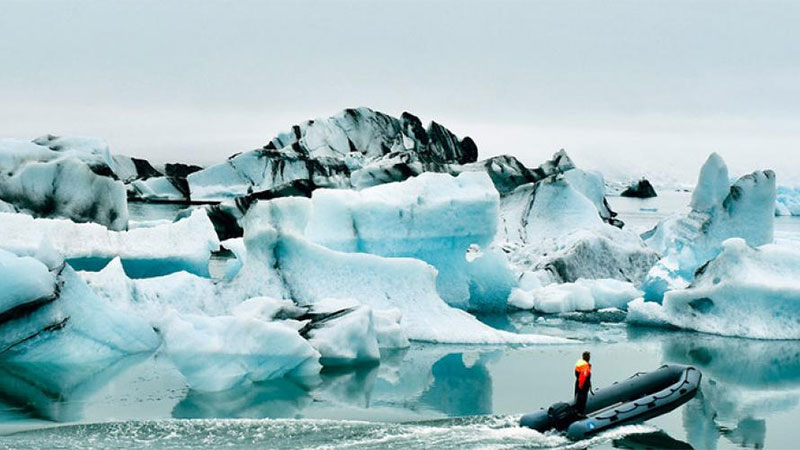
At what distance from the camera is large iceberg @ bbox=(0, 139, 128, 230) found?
61.1ft

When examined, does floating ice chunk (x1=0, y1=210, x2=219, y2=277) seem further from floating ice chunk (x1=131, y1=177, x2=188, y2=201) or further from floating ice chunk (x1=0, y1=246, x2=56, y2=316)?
floating ice chunk (x1=131, y1=177, x2=188, y2=201)

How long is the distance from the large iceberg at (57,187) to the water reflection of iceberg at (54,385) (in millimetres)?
7414

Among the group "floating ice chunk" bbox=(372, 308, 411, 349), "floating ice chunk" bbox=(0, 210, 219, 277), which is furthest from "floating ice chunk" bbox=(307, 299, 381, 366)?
"floating ice chunk" bbox=(0, 210, 219, 277)

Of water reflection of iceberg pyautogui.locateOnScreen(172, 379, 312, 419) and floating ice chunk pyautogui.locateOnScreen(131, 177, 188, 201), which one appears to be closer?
water reflection of iceberg pyautogui.locateOnScreen(172, 379, 312, 419)

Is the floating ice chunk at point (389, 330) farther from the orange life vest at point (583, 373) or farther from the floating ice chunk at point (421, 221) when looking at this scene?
the orange life vest at point (583, 373)

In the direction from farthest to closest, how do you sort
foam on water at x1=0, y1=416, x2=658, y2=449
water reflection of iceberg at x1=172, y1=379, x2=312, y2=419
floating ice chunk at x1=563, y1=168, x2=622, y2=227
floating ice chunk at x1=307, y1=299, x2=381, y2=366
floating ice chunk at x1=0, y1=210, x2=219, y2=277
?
1. floating ice chunk at x1=563, y1=168, x2=622, y2=227
2. floating ice chunk at x1=0, y1=210, x2=219, y2=277
3. floating ice chunk at x1=307, y1=299, x2=381, y2=366
4. water reflection of iceberg at x1=172, y1=379, x2=312, y2=419
5. foam on water at x1=0, y1=416, x2=658, y2=449

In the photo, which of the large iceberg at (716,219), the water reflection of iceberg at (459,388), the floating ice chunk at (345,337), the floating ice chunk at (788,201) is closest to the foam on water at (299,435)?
the water reflection of iceberg at (459,388)

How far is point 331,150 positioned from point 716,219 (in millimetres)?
21475

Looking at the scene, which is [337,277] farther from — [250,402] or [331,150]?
[331,150]

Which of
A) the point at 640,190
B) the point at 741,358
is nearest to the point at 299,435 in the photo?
the point at 741,358

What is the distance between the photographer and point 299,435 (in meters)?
8.74

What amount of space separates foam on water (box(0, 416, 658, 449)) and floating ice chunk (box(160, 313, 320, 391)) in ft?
5.10

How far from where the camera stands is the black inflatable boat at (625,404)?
9047 millimetres

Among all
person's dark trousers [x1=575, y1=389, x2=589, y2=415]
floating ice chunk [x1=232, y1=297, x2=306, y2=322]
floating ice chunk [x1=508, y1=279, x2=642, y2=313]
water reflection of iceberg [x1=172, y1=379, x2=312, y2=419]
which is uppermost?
person's dark trousers [x1=575, y1=389, x2=589, y2=415]
